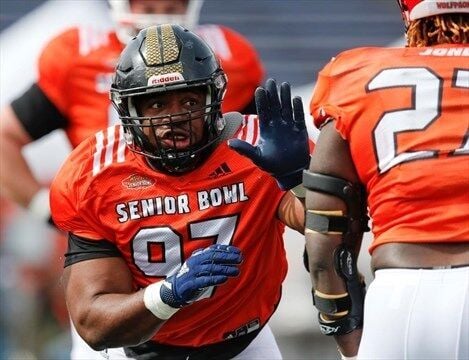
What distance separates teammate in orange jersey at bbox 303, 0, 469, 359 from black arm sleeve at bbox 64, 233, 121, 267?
72 cm

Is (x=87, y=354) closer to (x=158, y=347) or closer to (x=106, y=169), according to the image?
(x=158, y=347)

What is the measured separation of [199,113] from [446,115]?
0.82m

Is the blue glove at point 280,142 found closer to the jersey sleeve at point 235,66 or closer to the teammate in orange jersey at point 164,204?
the teammate in orange jersey at point 164,204

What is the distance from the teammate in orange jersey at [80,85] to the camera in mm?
5527

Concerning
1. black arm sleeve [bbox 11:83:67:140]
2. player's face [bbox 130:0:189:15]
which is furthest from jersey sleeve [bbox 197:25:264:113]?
black arm sleeve [bbox 11:83:67:140]

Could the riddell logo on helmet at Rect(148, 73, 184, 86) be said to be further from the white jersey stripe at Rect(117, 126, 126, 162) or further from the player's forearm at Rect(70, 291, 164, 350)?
the player's forearm at Rect(70, 291, 164, 350)

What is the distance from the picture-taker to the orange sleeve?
18.1 ft

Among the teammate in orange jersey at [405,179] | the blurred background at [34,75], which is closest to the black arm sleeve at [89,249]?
the teammate in orange jersey at [405,179]

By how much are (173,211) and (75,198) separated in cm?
27

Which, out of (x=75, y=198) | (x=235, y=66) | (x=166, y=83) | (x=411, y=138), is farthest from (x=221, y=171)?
(x=235, y=66)

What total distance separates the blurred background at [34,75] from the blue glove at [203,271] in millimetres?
2580

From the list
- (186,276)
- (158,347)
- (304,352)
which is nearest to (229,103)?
(304,352)

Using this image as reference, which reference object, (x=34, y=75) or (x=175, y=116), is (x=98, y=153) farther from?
(x=34, y=75)

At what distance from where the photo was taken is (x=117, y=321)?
11.8 feet
